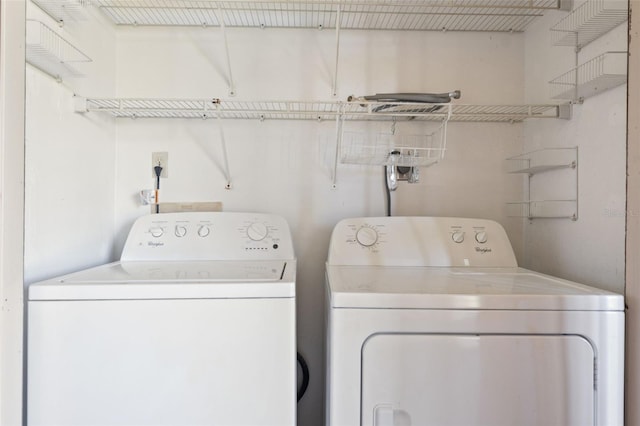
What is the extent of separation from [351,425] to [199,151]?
4.36ft

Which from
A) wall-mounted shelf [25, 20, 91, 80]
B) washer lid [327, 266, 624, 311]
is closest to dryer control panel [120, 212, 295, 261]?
washer lid [327, 266, 624, 311]

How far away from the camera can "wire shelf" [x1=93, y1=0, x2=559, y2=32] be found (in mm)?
1477

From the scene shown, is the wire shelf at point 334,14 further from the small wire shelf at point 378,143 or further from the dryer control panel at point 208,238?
the dryer control panel at point 208,238

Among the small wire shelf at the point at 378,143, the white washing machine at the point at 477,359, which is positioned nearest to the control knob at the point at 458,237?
the small wire shelf at the point at 378,143

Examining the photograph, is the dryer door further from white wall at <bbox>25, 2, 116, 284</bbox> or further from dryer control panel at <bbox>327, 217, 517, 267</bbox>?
white wall at <bbox>25, 2, 116, 284</bbox>

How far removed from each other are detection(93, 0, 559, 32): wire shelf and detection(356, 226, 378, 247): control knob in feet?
2.91

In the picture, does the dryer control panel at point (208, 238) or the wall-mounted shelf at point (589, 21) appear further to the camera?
the dryer control panel at point (208, 238)

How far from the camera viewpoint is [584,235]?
1299 mm

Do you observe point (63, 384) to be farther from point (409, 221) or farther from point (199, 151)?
point (409, 221)

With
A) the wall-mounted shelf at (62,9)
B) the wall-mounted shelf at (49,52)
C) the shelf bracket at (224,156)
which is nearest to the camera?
the wall-mounted shelf at (49,52)

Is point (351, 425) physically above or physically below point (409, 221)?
below

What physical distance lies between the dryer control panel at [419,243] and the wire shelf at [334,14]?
88 cm

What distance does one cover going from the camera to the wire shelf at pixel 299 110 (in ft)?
4.78

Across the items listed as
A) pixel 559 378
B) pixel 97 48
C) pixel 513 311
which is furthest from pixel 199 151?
pixel 559 378
